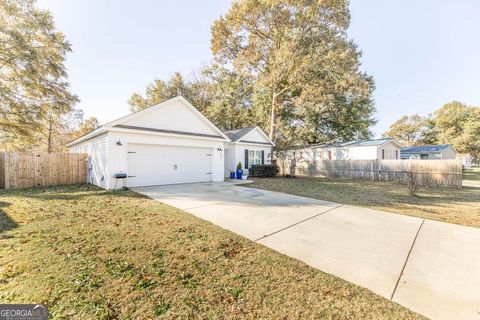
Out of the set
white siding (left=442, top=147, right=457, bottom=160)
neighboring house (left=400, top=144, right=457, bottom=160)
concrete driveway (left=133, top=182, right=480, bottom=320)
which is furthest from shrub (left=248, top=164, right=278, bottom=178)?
white siding (left=442, top=147, right=457, bottom=160)

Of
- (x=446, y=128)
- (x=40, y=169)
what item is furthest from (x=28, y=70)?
(x=446, y=128)

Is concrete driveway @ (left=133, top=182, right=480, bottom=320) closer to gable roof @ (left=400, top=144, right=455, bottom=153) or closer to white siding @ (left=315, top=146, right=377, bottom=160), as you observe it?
white siding @ (left=315, top=146, right=377, bottom=160)

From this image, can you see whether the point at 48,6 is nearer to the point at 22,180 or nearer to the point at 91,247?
the point at 22,180

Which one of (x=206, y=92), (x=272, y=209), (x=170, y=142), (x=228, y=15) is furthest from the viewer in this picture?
(x=206, y=92)

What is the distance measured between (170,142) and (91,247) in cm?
782

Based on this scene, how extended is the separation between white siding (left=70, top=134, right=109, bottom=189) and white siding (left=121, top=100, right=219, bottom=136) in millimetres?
1561

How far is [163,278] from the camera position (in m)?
2.59

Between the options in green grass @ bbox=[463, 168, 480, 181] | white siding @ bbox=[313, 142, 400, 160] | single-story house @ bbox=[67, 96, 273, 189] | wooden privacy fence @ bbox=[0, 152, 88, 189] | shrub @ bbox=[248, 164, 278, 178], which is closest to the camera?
single-story house @ bbox=[67, 96, 273, 189]

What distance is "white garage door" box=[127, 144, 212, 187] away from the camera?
980 centimetres

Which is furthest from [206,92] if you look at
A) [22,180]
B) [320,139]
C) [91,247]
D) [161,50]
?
[91,247]

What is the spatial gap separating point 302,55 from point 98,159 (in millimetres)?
15346

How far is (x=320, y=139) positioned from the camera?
24359mm

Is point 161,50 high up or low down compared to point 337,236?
up

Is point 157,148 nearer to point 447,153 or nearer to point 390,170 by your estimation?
point 390,170
